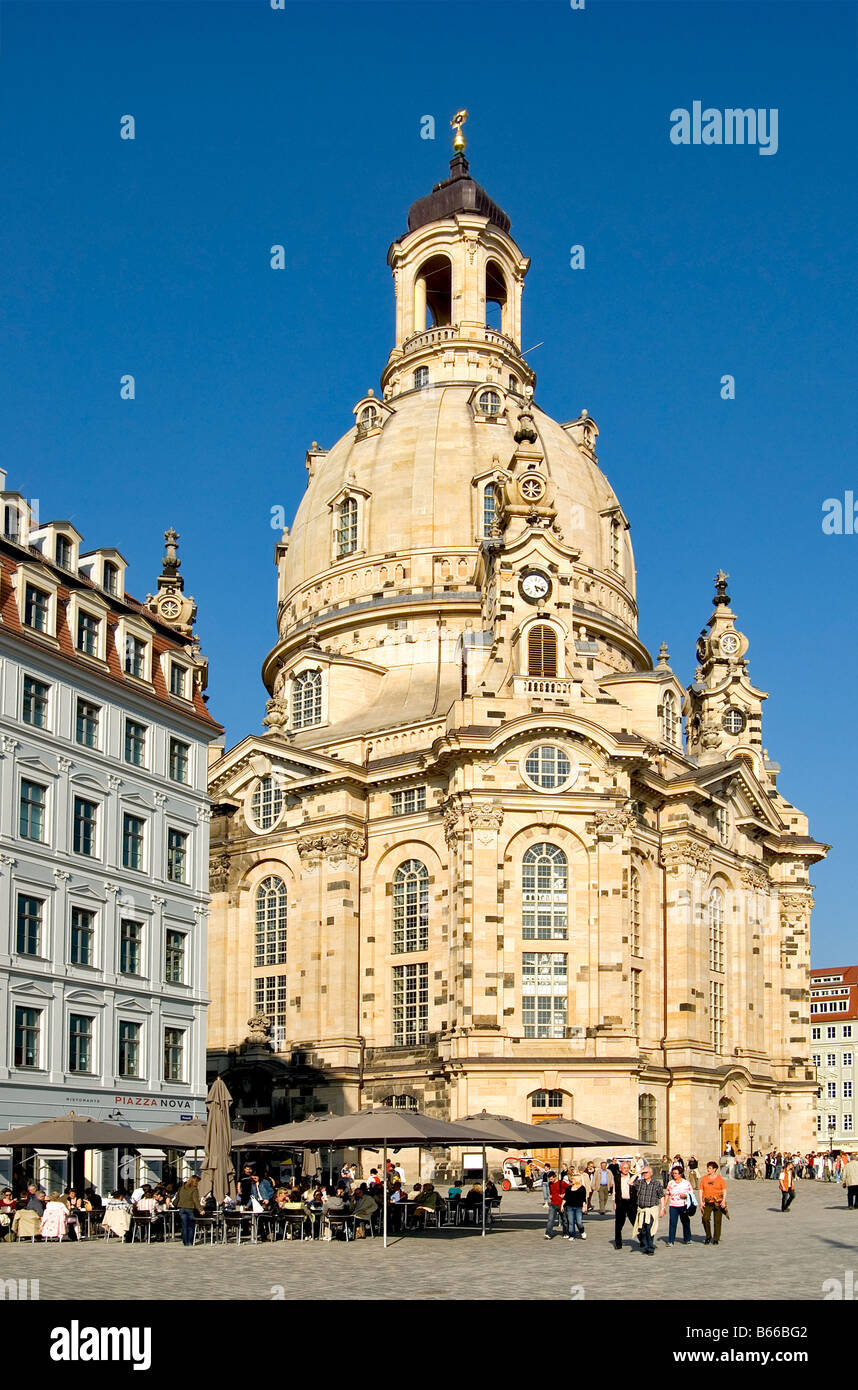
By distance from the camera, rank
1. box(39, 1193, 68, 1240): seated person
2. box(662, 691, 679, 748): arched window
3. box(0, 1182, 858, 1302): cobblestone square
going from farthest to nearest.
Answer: box(662, 691, 679, 748): arched window
box(39, 1193, 68, 1240): seated person
box(0, 1182, 858, 1302): cobblestone square

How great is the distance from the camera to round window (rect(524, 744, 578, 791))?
250ft

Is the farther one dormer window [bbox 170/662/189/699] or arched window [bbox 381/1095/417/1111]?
arched window [bbox 381/1095/417/1111]

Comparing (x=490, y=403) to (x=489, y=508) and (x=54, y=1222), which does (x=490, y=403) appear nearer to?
(x=489, y=508)

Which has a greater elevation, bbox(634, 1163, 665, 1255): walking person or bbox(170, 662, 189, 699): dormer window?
bbox(170, 662, 189, 699): dormer window

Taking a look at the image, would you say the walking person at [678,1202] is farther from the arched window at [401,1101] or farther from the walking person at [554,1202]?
the arched window at [401,1101]

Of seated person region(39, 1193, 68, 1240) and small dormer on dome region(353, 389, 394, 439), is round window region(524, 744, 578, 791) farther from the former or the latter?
seated person region(39, 1193, 68, 1240)

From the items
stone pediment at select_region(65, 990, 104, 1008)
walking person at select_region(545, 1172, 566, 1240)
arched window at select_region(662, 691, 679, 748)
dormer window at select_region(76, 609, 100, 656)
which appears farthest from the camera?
arched window at select_region(662, 691, 679, 748)

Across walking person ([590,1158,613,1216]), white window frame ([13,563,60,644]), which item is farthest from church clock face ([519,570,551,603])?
white window frame ([13,563,60,644])

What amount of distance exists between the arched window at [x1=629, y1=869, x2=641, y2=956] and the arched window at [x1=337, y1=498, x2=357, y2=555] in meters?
27.3

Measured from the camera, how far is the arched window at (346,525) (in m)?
95.9

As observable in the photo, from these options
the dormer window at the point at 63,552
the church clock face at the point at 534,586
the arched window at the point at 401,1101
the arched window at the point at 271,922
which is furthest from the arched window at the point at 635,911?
the dormer window at the point at 63,552

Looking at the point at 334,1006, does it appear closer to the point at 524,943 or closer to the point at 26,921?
the point at 524,943

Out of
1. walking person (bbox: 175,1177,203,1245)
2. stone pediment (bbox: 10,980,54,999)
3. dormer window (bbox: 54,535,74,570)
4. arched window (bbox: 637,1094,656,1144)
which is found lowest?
arched window (bbox: 637,1094,656,1144)
